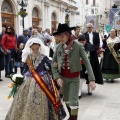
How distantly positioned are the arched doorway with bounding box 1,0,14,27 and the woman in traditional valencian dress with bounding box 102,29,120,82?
38.8 ft

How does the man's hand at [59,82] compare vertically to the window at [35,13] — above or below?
below

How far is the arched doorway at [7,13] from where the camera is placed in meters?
18.2

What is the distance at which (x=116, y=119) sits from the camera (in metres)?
4.38

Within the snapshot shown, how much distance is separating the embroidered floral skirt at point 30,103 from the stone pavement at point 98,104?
1019mm

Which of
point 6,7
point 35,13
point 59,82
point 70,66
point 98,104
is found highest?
point 35,13

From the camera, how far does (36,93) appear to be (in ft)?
11.5

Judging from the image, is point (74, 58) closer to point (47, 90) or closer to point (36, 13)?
point (47, 90)

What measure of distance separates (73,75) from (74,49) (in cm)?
37

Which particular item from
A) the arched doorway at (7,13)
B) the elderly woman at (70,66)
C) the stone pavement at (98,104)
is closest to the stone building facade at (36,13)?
the arched doorway at (7,13)

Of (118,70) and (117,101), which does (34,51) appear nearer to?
(117,101)

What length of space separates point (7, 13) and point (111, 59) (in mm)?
12415

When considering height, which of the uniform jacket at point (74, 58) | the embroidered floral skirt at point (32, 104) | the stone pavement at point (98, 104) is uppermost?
the uniform jacket at point (74, 58)

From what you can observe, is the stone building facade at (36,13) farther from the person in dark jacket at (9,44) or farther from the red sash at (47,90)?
the red sash at (47,90)

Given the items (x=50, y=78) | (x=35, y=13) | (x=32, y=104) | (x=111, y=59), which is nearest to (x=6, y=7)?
(x=35, y=13)
